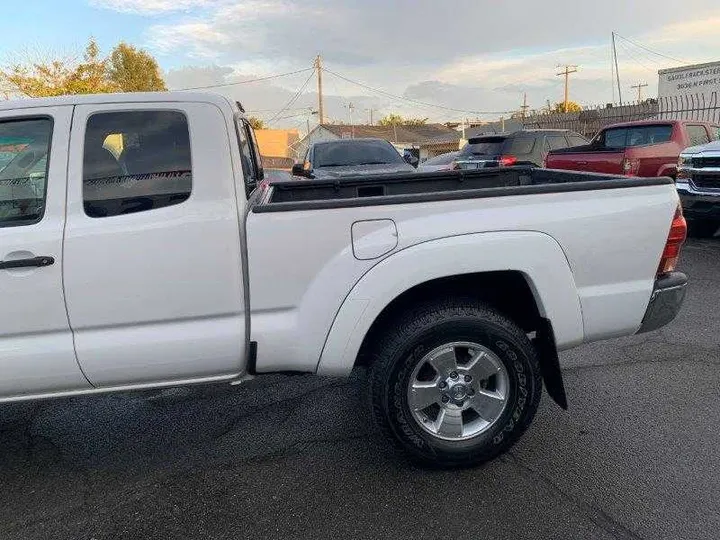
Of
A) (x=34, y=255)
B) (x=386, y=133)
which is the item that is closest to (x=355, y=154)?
(x=34, y=255)

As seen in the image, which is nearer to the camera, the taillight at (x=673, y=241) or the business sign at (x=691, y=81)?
the taillight at (x=673, y=241)

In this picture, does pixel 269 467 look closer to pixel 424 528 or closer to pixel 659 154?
pixel 424 528

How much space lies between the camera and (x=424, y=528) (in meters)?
2.42

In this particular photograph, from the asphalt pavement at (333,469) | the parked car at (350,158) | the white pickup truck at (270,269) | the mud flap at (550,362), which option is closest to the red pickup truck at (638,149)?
the parked car at (350,158)

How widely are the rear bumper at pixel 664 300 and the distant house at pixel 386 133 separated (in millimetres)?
46282

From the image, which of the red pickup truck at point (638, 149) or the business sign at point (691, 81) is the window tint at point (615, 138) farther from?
the business sign at point (691, 81)

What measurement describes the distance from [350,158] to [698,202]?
5.41 m

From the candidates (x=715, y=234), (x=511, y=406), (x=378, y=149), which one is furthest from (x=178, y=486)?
(x=715, y=234)

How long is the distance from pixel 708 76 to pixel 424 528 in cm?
1883

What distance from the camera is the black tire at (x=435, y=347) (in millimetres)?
2662

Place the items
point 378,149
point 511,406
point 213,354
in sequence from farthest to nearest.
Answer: point 378,149 < point 511,406 < point 213,354

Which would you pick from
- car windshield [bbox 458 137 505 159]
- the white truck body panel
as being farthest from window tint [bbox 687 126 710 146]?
the white truck body panel

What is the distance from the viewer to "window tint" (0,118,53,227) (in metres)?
2.53

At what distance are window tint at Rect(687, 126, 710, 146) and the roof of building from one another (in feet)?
134
